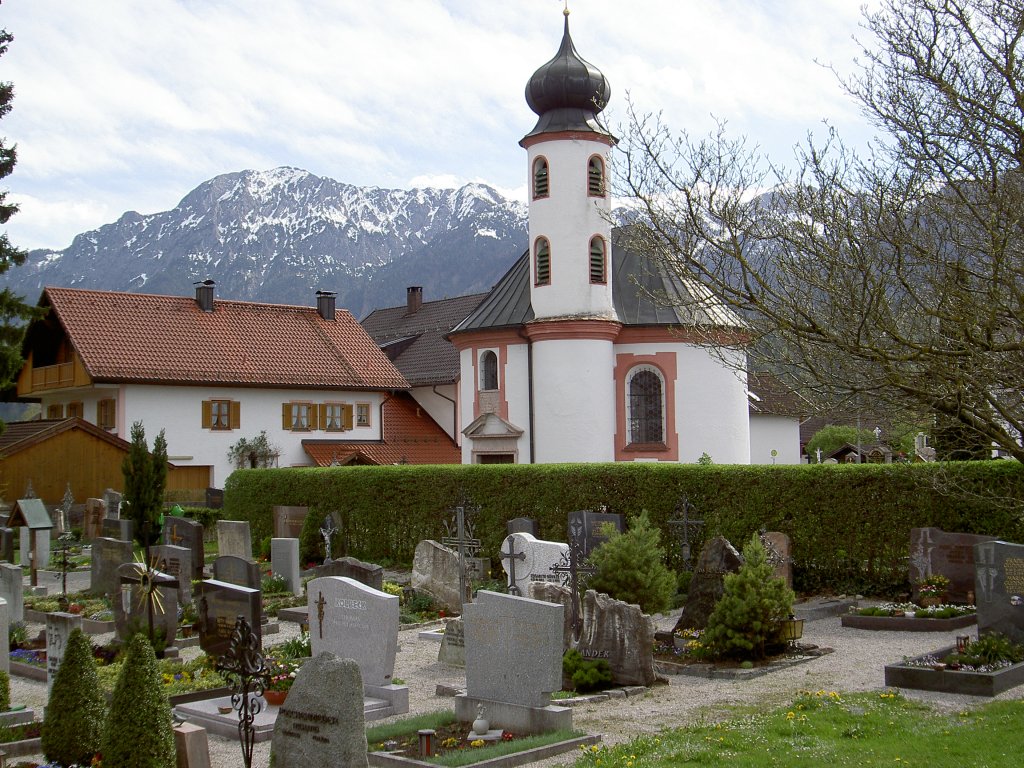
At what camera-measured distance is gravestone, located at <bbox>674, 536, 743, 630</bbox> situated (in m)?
13.5

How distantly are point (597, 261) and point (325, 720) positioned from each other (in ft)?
83.8

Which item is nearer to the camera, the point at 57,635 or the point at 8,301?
the point at 57,635

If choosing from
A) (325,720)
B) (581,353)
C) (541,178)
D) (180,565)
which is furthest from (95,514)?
(325,720)

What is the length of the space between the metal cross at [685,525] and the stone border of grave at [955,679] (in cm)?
739

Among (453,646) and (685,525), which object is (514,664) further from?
(685,525)

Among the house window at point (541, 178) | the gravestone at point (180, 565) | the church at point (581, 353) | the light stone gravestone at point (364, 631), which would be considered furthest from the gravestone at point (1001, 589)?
the house window at point (541, 178)

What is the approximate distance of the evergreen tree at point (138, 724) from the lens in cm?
698

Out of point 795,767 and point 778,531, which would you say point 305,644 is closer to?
point 795,767

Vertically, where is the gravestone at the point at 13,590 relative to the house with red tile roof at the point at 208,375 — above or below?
below

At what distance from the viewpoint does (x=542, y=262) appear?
104 feet

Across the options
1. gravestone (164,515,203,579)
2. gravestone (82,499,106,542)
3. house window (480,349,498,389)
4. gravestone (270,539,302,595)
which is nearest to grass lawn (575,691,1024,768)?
gravestone (270,539,302,595)

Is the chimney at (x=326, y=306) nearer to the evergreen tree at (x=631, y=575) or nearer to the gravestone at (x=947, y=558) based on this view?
the gravestone at (x=947, y=558)

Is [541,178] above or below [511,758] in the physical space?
above

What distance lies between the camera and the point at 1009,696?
33.3 ft
